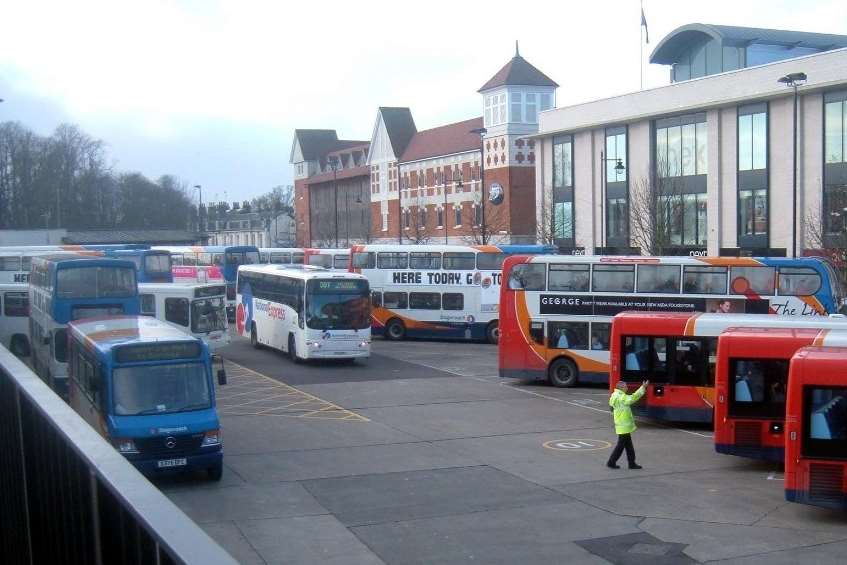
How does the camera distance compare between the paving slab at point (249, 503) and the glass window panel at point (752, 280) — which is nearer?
the paving slab at point (249, 503)

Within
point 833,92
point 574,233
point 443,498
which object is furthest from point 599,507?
point 574,233

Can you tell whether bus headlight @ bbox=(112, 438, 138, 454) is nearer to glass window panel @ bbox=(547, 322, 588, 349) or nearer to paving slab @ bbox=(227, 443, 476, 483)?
paving slab @ bbox=(227, 443, 476, 483)

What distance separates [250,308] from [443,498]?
85.9 feet

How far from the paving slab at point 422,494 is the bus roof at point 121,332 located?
3.66 metres

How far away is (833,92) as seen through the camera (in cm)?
4316

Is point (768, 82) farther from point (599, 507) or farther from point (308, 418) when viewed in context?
point (599, 507)

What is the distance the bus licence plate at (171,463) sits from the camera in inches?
643

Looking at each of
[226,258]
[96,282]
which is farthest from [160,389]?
[226,258]

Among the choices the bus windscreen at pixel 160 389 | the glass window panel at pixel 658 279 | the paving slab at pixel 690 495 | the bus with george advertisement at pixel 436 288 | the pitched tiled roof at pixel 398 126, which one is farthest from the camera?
the pitched tiled roof at pixel 398 126

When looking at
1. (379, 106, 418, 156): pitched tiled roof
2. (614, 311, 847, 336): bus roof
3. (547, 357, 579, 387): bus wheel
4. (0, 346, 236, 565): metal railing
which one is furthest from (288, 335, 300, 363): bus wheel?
(379, 106, 418, 156): pitched tiled roof

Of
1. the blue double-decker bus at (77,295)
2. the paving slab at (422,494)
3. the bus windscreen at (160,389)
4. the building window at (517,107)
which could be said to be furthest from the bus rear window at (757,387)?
the building window at (517,107)

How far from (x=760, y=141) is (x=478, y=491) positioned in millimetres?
35336

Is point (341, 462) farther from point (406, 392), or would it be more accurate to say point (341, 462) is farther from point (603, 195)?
point (603, 195)

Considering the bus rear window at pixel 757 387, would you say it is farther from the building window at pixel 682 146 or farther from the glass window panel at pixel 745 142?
the building window at pixel 682 146
